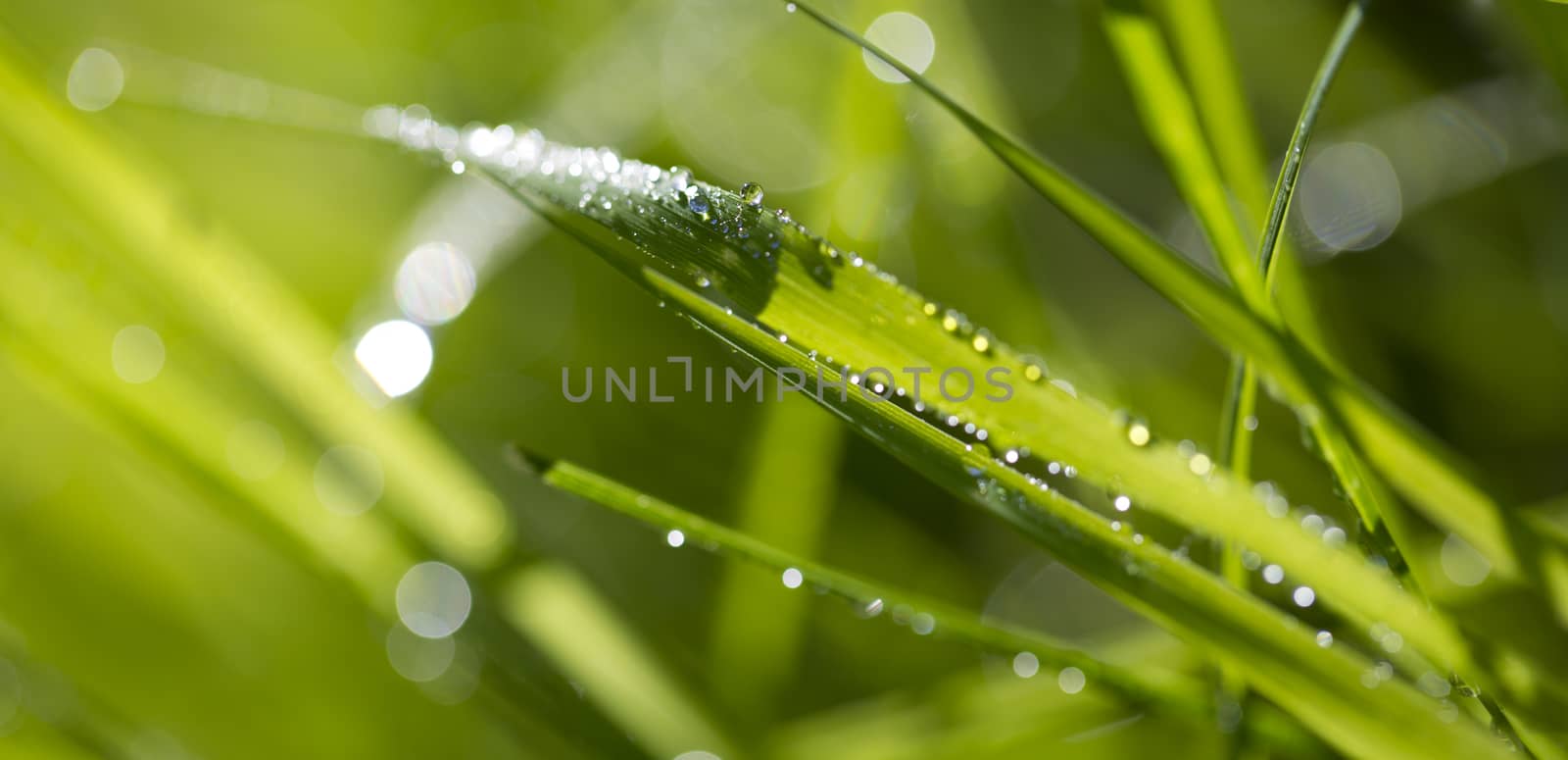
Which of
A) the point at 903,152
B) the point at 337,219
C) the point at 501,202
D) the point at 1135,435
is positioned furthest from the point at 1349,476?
the point at 337,219

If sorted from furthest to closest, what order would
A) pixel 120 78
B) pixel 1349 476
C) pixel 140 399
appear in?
pixel 120 78 < pixel 140 399 < pixel 1349 476

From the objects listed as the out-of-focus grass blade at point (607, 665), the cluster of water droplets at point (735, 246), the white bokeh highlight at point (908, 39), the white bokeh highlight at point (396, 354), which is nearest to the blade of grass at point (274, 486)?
the out-of-focus grass blade at point (607, 665)

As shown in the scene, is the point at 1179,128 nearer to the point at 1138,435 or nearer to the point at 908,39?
the point at 1138,435

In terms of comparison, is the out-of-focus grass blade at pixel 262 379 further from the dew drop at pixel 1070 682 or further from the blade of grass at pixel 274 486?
the dew drop at pixel 1070 682

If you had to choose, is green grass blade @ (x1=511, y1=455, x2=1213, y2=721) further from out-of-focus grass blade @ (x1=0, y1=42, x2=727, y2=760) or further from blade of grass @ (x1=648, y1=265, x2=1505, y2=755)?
out-of-focus grass blade @ (x1=0, y1=42, x2=727, y2=760)

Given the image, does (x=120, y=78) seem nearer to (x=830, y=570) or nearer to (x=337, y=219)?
(x=337, y=219)

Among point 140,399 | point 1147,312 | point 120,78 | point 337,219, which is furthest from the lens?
point 337,219
